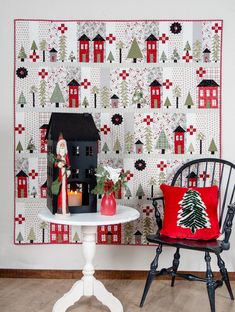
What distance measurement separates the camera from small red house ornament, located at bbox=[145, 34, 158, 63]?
145 inches

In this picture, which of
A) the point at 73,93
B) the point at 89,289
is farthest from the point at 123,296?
the point at 73,93

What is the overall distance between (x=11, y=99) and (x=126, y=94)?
2.94ft

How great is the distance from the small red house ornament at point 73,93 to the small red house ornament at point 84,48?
0.60 ft

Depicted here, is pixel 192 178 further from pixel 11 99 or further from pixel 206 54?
pixel 11 99

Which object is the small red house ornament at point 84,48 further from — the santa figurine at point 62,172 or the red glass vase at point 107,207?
the red glass vase at point 107,207

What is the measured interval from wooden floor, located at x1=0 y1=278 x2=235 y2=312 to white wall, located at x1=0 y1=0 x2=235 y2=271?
157 millimetres

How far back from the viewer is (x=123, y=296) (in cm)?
335

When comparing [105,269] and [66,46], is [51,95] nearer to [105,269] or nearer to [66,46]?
[66,46]

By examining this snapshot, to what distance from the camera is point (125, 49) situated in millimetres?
3691

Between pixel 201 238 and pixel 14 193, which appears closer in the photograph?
pixel 201 238

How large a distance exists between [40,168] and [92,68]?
2.88ft

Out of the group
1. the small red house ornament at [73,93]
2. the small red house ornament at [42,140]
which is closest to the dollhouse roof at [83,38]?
the small red house ornament at [73,93]

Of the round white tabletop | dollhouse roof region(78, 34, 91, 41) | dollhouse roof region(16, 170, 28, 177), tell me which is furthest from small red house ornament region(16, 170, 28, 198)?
dollhouse roof region(78, 34, 91, 41)

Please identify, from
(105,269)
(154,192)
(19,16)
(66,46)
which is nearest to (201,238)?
(154,192)
